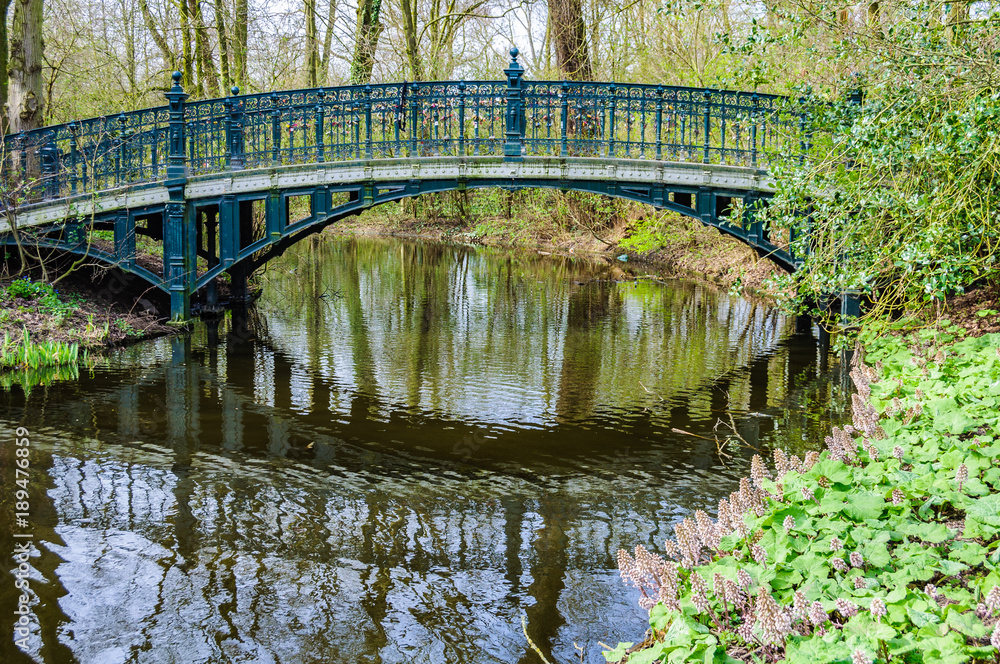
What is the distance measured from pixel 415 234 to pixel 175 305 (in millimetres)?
18201

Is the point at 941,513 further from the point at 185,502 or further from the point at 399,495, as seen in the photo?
the point at 185,502

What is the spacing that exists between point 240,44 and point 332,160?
24.7 feet

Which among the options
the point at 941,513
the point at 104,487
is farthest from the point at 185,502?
the point at 941,513

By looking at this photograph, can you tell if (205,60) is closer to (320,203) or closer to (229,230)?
(229,230)

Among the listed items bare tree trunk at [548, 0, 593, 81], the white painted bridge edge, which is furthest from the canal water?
bare tree trunk at [548, 0, 593, 81]

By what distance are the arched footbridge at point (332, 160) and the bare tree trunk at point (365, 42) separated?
8013 millimetres

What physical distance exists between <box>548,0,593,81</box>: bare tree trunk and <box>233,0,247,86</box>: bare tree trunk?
7163 mm

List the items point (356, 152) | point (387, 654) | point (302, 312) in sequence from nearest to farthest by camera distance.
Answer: point (387, 654), point (356, 152), point (302, 312)

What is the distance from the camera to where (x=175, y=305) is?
12617 mm

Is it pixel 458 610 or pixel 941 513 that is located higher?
pixel 941 513

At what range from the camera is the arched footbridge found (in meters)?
11.9

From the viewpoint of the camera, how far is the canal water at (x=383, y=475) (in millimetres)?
4629

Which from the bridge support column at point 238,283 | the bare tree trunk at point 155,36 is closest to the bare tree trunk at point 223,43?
the bare tree trunk at point 155,36

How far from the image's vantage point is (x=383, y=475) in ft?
22.7
